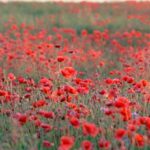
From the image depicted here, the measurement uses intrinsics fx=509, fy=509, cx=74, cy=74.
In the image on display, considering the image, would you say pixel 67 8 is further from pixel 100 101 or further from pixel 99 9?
pixel 100 101

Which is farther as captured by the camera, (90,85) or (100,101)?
(90,85)

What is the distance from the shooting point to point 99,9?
61.0 feet

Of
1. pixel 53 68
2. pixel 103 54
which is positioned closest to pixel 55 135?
pixel 53 68

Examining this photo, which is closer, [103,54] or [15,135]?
[15,135]

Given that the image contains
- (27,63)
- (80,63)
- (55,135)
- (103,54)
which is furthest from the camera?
(103,54)

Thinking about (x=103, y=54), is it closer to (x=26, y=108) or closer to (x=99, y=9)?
(x=26, y=108)

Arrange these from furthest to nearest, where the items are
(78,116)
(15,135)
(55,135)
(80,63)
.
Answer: (80,63) < (55,135) < (78,116) < (15,135)

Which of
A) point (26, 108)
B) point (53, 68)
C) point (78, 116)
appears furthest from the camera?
point (53, 68)

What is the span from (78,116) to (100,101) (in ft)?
2.54

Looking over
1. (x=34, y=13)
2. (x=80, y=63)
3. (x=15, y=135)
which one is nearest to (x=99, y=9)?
(x=34, y=13)

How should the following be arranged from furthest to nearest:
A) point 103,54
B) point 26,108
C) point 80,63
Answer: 1. point 103,54
2. point 80,63
3. point 26,108

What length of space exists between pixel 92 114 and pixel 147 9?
14247 mm

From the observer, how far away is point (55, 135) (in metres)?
3.65

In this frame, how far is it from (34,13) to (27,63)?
36.6 feet
